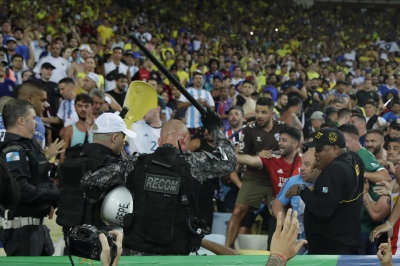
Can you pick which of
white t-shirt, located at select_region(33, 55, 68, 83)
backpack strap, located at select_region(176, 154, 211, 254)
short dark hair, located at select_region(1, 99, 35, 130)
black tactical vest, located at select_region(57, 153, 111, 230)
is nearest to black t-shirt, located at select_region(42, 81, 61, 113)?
white t-shirt, located at select_region(33, 55, 68, 83)

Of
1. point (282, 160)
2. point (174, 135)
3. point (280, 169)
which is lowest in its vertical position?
point (280, 169)

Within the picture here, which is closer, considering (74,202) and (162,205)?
(162,205)

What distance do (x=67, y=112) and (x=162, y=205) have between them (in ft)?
20.8

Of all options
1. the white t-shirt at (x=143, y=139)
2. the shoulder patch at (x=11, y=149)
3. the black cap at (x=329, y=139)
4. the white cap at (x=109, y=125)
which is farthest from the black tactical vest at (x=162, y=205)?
the white t-shirt at (x=143, y=139)

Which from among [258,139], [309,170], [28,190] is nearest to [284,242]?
[28,190]

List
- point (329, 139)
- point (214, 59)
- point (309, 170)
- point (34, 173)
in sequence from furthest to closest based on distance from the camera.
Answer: point (214, 59)
point (309, 170)
point (329, 139)
point (34, 173)

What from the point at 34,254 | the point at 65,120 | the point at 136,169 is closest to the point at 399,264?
the point at 136,169

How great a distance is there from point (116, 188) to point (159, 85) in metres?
8.31

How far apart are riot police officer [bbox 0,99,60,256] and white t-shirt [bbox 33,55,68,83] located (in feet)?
25.4

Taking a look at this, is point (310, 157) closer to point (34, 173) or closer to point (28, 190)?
point (34, 173)

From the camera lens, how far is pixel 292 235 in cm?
308

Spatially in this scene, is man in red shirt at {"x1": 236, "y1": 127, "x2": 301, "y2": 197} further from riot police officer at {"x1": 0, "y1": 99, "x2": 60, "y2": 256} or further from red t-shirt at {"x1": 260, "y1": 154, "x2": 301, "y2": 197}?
riot police officer at {"x1": 0, "y1": 99, "x2": 60, "y2": 256}

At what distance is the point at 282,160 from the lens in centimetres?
857

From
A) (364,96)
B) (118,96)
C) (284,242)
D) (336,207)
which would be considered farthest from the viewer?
(364,96)
